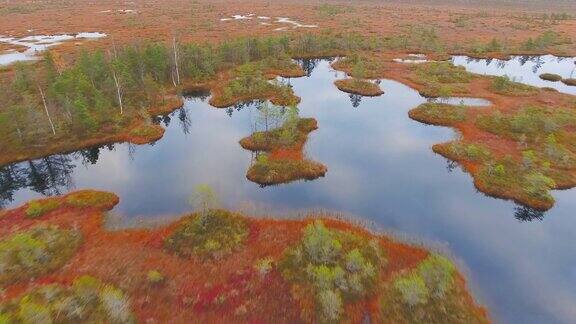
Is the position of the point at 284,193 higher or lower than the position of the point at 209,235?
lower

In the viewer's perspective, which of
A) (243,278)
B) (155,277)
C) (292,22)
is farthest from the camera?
(292,22)

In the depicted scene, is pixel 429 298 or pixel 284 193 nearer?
pixel 429 298

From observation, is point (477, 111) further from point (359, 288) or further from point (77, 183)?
point (77, 183)

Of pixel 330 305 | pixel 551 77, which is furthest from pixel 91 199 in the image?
pixel 551 77

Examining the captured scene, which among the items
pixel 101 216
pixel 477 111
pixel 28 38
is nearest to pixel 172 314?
pixel 101 216

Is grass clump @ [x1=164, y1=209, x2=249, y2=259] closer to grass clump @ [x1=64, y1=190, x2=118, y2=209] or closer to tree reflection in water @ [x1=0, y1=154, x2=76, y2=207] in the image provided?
grass clump @ [x1=64, y1=190, x2=118, y2=209]

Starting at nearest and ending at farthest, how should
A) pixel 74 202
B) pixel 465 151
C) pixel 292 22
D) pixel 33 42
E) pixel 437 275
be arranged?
pixel 437 275, pixel 74 202, pixel 465 151, pixel 33 42, pixel 292 22

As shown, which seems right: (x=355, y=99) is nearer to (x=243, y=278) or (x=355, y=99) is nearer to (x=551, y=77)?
(x=551, y=77)
